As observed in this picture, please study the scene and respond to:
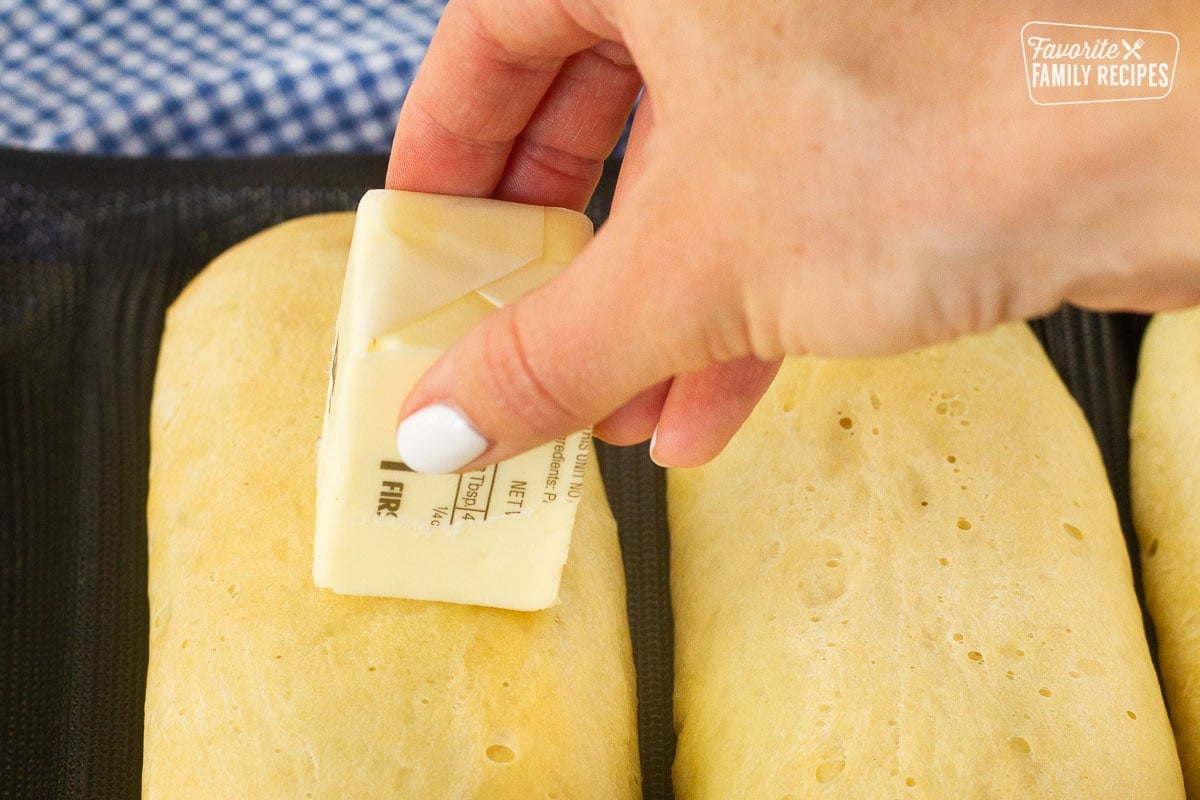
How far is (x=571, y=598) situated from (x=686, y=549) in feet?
0.73

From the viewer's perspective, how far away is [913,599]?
1.22 m

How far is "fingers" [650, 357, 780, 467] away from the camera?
1152 millimetres

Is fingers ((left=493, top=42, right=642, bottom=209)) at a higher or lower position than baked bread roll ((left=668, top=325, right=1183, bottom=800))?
higher

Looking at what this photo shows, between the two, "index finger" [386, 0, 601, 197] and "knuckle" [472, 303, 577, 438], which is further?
"index finger" [386, 0, 601, 197]

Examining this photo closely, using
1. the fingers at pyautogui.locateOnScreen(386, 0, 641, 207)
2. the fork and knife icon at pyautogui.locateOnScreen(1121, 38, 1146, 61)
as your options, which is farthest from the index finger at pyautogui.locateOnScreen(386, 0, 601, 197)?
the fork and knife icon at pyautogui.locateOnScreen(1121, 38, 1146, 61)

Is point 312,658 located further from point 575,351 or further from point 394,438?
point 575,351

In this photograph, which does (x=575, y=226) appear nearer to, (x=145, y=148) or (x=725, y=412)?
(x=725, y=412)

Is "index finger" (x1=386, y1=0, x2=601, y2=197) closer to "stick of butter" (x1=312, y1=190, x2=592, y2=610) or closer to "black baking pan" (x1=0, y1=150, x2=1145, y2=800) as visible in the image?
"stick of butter" (x1=312, y1=190, x2=592, y2=610)

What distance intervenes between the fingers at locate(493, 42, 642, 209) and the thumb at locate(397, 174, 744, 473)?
0.42 metres

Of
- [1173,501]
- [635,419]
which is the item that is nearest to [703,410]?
[635,419]

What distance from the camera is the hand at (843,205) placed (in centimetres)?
72

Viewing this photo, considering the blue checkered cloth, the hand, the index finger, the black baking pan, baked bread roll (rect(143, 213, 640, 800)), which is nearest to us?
the hand

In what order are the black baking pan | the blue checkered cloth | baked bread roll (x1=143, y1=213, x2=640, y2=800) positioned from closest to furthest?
baked bread roll (x1=143, y1=213, x2=640, y2=800) < the black baking pan < the blue checkered cloth

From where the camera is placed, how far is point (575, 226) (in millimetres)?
1065
